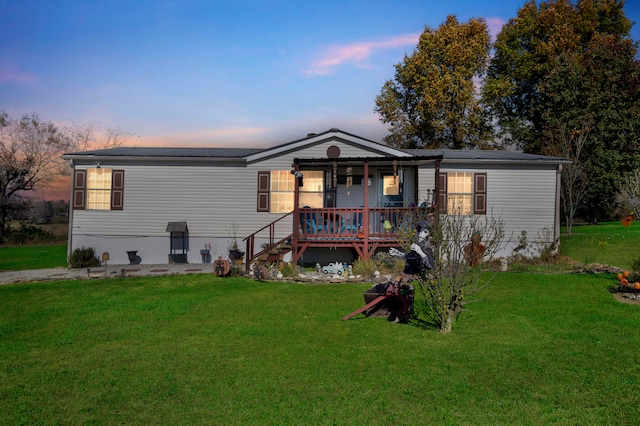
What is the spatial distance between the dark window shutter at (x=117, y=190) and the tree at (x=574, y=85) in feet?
69.7

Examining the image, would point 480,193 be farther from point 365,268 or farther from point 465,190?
point 365,268

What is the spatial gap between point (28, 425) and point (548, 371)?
225 inches

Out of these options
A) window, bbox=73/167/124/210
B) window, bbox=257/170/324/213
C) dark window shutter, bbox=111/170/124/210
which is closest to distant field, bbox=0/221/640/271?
window, bbox=73/167/124/210

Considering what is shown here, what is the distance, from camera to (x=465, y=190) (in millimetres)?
15312

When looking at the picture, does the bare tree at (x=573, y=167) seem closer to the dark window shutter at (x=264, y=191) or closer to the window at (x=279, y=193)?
the window at (x=279, y=193)

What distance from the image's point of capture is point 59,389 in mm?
4938

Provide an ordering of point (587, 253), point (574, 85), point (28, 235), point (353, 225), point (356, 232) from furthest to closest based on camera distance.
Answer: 1. point (28, 235)
2. point (574, 85)
3. point (587, 253)
4. point (353, 225)
5. point (356, 232)

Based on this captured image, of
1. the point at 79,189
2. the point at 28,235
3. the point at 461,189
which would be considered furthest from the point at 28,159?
the point at 461,189

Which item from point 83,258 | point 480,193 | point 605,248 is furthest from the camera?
point 605,248

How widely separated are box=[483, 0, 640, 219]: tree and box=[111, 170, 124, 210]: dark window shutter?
69.7ft

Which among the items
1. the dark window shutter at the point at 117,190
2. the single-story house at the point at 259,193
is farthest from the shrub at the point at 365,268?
the dark window shutter at the point at 117,190

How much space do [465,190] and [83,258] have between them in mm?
13482

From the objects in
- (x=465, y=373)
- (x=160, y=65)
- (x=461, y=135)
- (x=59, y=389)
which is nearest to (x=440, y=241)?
(x=465, y=373)

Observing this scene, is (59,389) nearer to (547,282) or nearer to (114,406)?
(114,406)
